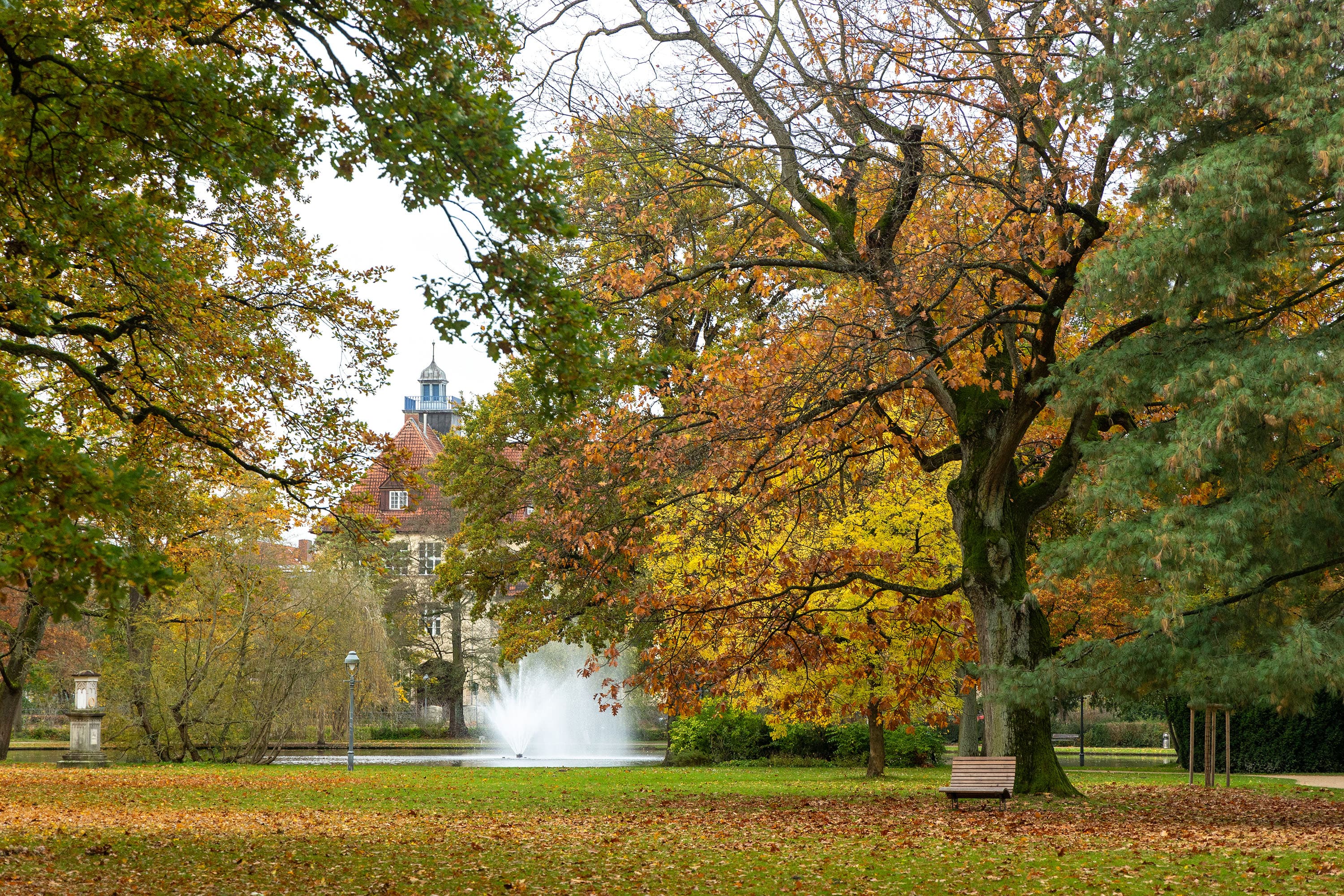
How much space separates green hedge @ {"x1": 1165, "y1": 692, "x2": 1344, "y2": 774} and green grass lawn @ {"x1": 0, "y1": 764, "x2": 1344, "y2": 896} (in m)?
8.11

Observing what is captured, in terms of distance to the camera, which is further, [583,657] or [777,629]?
[583,657]

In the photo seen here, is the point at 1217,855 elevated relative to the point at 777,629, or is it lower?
lower

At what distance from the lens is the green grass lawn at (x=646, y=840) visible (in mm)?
7609

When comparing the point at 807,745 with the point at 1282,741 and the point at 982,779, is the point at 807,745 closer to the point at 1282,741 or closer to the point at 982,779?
the point at 1282,741

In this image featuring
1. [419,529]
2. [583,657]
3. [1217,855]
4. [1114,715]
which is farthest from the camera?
[419,529]

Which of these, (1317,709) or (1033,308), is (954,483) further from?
(1317,709)

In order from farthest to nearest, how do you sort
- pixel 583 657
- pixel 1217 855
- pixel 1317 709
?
pixel 583 657, pixel 1317 709, pixel 1217 855

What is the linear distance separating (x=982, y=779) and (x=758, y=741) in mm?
17231

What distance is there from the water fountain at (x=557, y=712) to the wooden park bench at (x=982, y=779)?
23.9 meters

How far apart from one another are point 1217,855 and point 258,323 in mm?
11622

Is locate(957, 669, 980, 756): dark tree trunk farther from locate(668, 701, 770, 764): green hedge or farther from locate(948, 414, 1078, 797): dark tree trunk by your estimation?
locate(948, 414, 1078, 797): dark tree trunk

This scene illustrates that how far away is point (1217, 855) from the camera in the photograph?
8.91 meters

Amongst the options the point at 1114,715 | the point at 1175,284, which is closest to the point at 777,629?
the point at 1175,284

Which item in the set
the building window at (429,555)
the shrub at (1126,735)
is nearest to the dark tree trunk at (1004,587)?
the shrub at (1126,735)
